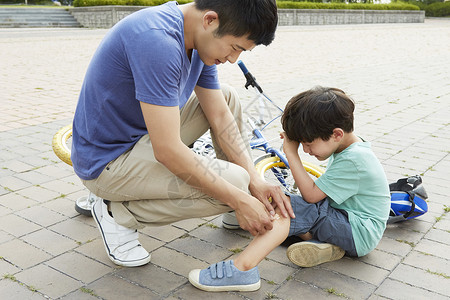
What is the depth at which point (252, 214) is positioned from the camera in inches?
91.0

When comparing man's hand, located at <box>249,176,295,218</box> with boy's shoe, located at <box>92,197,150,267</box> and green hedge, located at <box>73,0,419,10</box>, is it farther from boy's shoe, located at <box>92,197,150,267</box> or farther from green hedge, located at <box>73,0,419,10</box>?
green hedge, located at <box>73,0,419,10</box>

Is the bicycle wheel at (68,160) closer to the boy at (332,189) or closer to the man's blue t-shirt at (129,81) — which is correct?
the man's blue t-shirt at (129,81)

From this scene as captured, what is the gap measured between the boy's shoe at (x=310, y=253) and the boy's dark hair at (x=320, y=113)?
537mm

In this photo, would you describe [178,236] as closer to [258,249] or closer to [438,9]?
[258,249]

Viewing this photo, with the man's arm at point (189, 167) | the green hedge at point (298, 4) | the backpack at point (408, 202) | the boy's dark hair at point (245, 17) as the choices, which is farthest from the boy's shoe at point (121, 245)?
the green hedge at point (298, 4)

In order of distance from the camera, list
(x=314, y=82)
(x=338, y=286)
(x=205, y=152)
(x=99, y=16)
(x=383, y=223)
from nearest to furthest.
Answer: (x=338, y=286) < (x=383, y=223) < (x=205, y=152) < (x=314, y=82) < (x=99, y=16)

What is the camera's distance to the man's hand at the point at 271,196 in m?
2.51

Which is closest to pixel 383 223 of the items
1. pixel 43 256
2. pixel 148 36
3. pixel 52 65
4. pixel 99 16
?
pixel 148 36

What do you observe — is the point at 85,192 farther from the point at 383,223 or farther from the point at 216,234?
the point at 383,223

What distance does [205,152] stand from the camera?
3551mm

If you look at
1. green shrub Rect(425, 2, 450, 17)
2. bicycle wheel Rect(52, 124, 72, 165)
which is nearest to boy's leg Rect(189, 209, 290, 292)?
bicycle wheel Rect(52, 124, 72, 165)

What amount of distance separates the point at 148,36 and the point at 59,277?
1.28 metres

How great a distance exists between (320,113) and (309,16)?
28768 millimetres

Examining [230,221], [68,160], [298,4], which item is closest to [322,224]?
[230,221]
